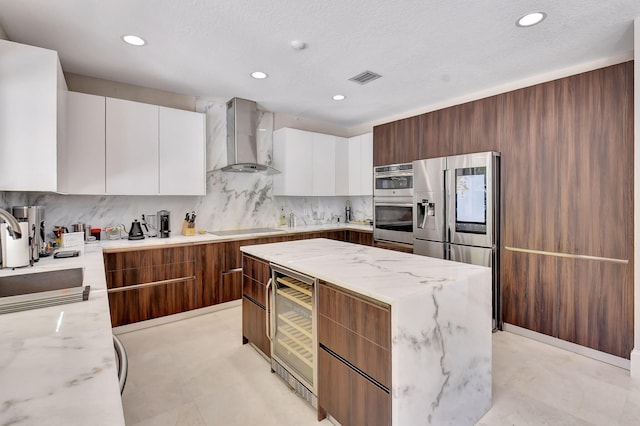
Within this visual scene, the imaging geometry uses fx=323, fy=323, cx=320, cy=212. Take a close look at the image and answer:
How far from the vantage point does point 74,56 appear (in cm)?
279

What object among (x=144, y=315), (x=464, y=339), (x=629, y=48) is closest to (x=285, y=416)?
(x=464, y=339)

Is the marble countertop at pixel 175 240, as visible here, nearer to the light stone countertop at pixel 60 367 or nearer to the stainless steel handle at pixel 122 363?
the light stone countertop at pixel 60 367

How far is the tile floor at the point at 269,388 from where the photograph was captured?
190 cm

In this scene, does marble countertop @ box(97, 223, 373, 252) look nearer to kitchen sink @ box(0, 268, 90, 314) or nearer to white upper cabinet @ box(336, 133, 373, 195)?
kitchen sink @ box(0, 268, 90, 314)

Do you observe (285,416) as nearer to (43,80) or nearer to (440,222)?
(440,222)

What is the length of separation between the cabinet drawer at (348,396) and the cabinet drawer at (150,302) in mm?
2067

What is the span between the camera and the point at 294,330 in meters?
2.20

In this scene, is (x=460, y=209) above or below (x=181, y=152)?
below

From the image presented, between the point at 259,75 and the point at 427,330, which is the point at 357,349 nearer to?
the point at 427,330

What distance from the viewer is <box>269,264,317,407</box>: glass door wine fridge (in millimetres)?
1935

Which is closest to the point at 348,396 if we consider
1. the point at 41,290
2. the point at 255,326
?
the point at 255,326

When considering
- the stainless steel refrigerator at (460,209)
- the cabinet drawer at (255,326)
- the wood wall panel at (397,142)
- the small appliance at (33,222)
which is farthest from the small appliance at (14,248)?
the wood wall panel at (397,142)

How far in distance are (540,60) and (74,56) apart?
13.4ft

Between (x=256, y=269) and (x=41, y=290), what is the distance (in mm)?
1309
